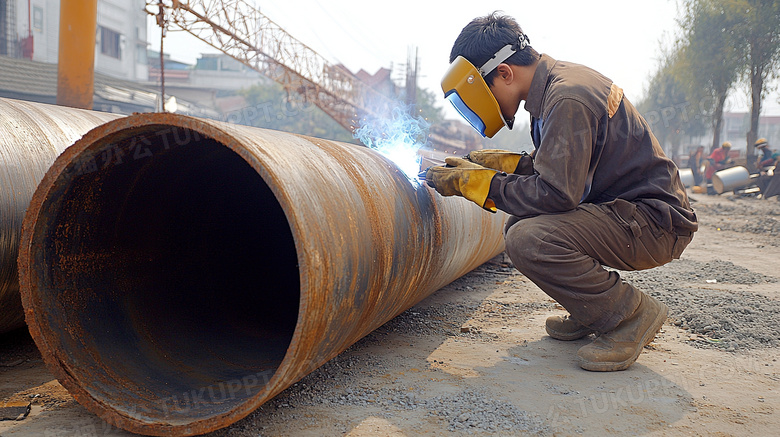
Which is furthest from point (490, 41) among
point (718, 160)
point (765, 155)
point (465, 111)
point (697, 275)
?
point (718, 160)

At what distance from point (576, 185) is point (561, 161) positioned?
138mm

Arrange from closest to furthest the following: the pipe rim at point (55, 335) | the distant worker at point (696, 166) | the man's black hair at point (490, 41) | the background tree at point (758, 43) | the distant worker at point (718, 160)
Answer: the pipe rim at point (55, 335), the man's black hair at point (490, 41), the background tree at point (758, 43), the distant worker at point (718, 160), the distant worker at point (696, 166)

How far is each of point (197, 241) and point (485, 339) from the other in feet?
5.15

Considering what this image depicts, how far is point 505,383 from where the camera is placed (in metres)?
2.22

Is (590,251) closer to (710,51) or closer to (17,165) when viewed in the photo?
(17,165)

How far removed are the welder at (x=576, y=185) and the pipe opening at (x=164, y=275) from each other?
114 centimetres

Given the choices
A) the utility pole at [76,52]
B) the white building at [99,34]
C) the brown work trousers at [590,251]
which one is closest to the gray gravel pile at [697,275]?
the brown work trousers at [590,251]

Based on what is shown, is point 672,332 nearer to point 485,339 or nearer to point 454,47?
point 485,339

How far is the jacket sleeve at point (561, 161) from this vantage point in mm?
2209

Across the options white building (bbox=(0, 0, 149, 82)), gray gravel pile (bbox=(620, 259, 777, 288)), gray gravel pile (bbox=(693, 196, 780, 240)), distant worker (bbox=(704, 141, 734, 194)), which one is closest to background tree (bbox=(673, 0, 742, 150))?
distant worker (bbox=(704, 141, 734, 194))

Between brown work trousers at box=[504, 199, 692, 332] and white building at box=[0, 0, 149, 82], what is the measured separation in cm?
1997

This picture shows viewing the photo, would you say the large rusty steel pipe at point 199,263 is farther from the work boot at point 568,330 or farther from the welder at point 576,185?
the work boot at point 568,330

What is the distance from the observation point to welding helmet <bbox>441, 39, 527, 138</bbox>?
2.50 metres

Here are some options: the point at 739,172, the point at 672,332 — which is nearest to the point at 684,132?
the point at 739,172
